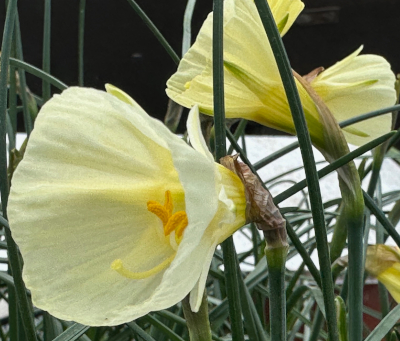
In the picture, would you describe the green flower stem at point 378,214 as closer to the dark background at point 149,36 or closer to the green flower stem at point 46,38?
the green flower stem at point 46,38

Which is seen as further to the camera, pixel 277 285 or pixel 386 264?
pixel 386 264

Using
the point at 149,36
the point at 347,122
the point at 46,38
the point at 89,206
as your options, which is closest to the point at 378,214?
the point at 347,122

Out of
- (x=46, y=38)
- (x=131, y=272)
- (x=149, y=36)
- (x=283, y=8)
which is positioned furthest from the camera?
(x=149, y=36)

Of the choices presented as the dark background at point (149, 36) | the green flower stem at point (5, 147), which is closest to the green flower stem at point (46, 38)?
the green flower stem at point (5, 147)

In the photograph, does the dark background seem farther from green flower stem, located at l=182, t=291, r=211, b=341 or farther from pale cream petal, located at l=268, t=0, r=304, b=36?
green flower stem, located at l=182, t=291, r=211, b=341

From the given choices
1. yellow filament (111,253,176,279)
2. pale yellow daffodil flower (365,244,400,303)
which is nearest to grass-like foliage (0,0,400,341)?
yellow filament (111,253,176,279)

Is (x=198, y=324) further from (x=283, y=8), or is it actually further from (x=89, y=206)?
(x=283, y=8)

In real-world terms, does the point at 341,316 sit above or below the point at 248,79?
below
